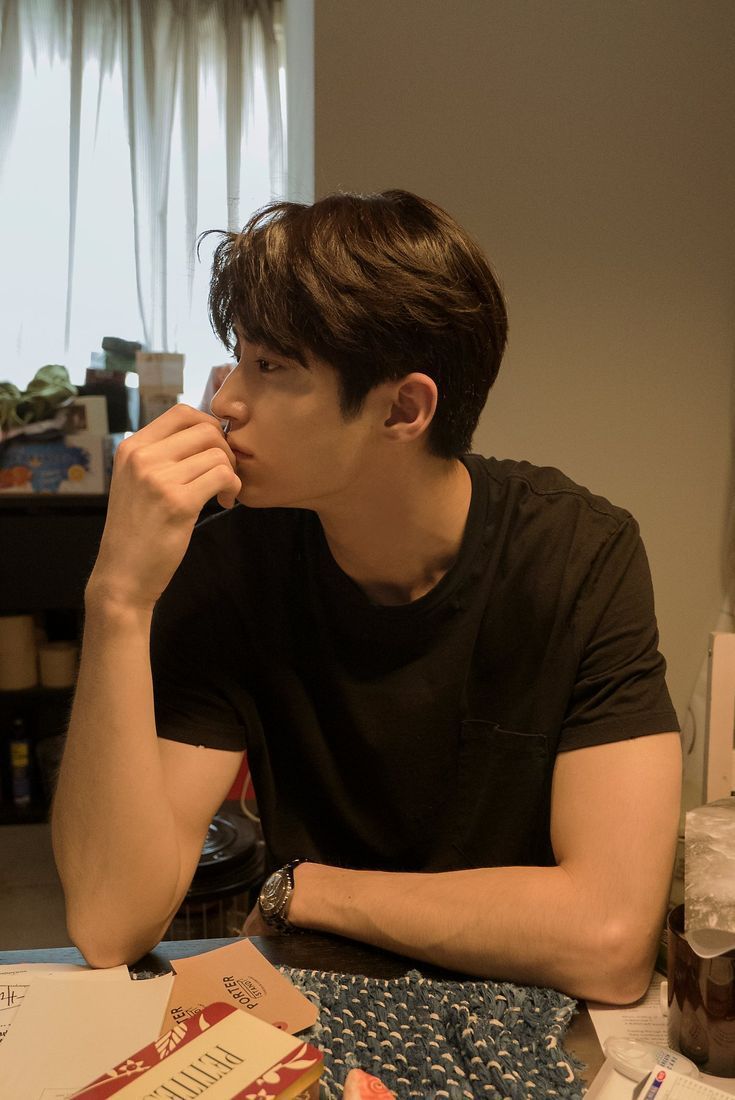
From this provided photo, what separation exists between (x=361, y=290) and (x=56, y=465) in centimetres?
186

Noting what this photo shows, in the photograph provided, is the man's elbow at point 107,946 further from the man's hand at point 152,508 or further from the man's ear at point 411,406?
the man's ear at point 411,406

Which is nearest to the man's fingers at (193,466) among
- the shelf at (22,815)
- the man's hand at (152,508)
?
the man's hand at (152,508)

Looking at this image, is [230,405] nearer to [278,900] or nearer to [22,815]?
[278,900]

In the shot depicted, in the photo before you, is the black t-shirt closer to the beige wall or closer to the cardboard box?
the beige wall

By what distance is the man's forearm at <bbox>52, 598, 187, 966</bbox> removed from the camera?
1.01 m

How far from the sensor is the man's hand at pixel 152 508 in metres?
1.04

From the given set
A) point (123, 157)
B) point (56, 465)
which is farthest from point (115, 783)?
point (123, 157)

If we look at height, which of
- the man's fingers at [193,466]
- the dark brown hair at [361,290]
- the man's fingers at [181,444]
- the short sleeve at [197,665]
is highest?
the dark brown hair at [361,290]

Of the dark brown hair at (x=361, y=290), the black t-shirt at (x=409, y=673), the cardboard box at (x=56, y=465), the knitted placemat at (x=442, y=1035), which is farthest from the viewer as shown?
the cardboard box at (x=56, y=465)

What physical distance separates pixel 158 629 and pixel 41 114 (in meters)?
2.39

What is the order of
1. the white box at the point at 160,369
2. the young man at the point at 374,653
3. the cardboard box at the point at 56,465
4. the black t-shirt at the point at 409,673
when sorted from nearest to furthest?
the young man at the point at 374,653, the black t-shirt at the point at 409,673, the cardboard box at the point at 56,465, the white box at the point at 160,369

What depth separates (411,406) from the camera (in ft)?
3.92

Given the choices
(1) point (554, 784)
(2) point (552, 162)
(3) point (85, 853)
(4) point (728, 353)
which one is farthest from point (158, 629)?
(4) point (728, 353)

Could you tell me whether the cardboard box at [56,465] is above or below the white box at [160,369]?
below
